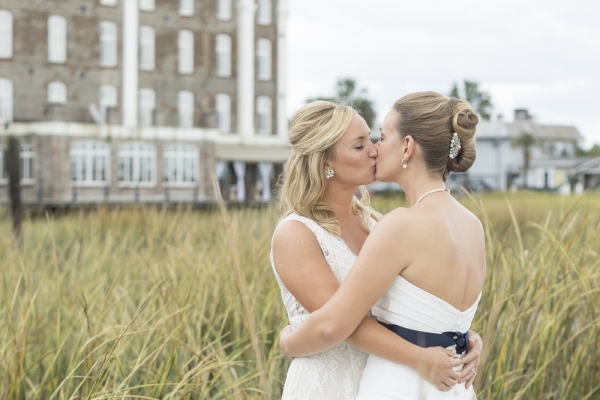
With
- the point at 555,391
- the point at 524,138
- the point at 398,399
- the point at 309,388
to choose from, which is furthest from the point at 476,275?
the point at 524,138

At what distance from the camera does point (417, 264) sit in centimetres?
217

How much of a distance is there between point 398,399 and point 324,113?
815 millimetres

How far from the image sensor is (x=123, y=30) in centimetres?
3844

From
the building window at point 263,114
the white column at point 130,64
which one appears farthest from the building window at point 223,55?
the white column at point 130,64

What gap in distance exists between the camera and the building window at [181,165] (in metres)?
37.6

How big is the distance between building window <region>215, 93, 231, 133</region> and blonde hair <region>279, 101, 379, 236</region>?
1534 inches

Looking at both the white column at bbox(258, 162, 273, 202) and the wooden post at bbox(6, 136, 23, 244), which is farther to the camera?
the white column at bbox(258, 162, 273, 202)

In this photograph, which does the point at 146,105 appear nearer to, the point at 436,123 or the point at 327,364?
the point at 327,364

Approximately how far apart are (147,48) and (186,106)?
305 centimetres

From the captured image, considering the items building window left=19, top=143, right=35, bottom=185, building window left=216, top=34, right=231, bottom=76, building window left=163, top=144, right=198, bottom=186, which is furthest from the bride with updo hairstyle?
building window left=216, top=34, right=231, bottom=76

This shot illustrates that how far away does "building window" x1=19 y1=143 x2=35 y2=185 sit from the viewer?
34625mm

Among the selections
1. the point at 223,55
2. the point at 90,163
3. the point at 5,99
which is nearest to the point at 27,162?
the point at 90,163

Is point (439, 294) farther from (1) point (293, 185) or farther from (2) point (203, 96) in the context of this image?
(2) point (203, 96)

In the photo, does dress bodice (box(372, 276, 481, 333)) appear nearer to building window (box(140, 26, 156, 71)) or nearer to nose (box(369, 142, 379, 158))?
nose (box(369, 142, 379, 158))
